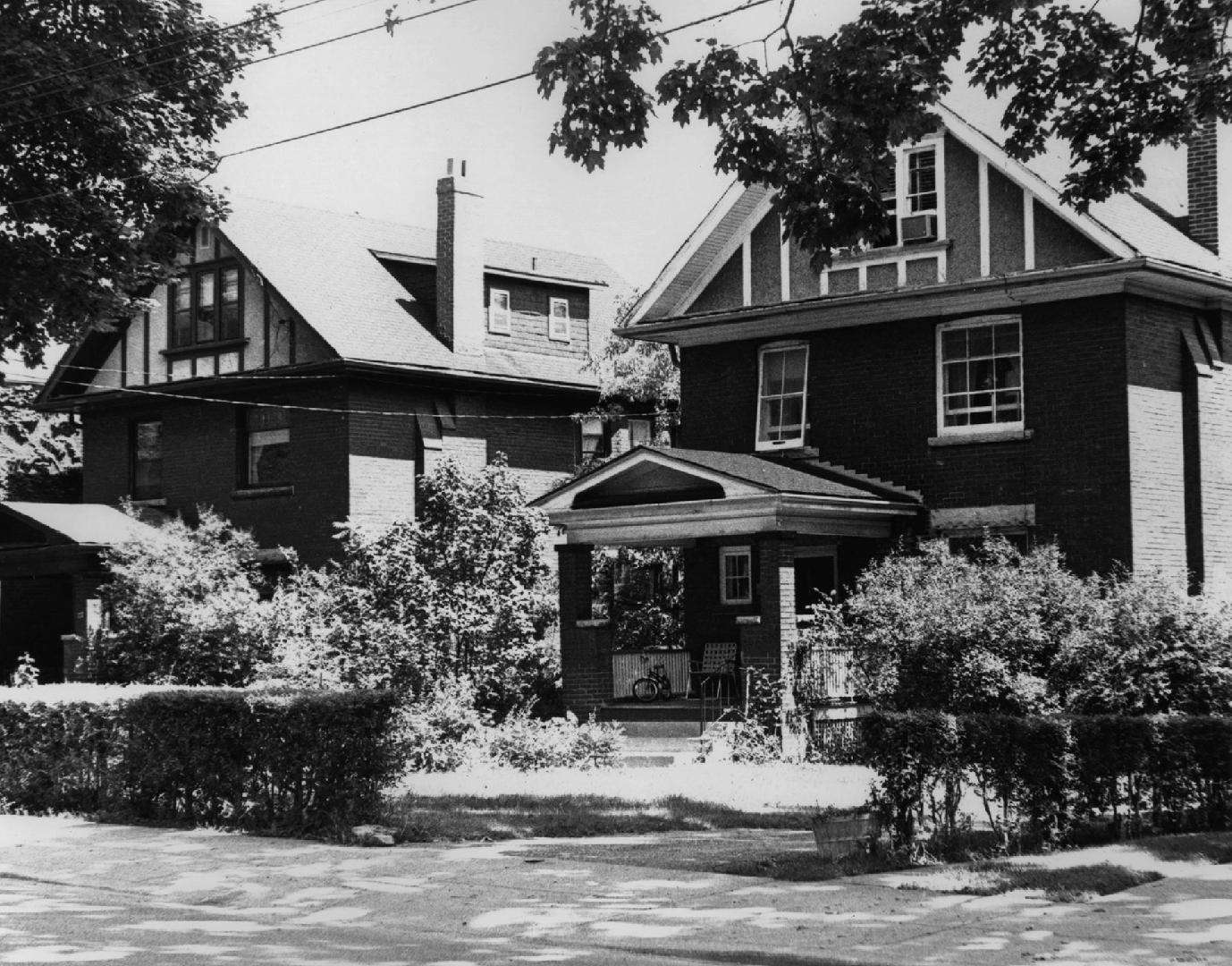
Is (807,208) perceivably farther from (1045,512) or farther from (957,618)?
(1045,512)

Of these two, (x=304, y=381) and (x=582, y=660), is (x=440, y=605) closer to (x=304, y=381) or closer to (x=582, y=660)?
(x=582, y=660)

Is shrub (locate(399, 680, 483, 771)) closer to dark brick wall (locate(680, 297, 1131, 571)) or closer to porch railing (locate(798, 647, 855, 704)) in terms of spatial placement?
porch railing (locate(798, 647, 855, 704))

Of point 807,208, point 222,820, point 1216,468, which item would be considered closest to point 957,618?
point 807,208

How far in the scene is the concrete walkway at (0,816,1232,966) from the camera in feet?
33.1

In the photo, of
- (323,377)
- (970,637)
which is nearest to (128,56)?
(323,377)

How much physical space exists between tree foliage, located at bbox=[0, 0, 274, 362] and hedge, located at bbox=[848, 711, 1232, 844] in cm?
1683

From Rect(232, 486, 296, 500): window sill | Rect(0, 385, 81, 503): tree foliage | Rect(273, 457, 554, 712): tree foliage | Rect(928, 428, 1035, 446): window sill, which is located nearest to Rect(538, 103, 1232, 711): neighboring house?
Rect(928, 428, 1035, 446): window sill

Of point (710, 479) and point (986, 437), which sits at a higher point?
point (986, 437)

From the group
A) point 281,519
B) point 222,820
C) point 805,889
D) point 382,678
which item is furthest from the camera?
point 281,519

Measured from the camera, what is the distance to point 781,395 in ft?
93.5

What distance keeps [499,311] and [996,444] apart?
14.8 meters

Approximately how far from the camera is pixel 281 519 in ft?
112

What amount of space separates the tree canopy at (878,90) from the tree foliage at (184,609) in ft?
39.3

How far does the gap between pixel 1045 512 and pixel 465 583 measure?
9235 millimetres
